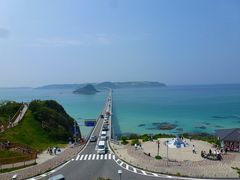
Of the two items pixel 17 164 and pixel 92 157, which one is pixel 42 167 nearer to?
pixel 17 164

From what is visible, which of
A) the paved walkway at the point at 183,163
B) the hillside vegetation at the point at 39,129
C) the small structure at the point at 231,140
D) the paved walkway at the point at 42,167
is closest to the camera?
the paved walkway at the point at 183,163

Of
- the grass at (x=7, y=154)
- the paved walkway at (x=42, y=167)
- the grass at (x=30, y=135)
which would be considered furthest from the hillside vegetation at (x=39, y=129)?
the grass at (x=7, y=154)

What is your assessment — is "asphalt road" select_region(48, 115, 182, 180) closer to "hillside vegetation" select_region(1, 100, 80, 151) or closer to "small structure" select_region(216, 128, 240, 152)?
"hillside vegetation" select_region(1, 100, 80, 151)

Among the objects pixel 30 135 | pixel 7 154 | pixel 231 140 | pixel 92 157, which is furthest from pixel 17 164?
pixel 231 140

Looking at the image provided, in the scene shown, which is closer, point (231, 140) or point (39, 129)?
point (231, 140)

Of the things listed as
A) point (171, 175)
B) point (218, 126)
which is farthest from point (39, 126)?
point (218, 126)

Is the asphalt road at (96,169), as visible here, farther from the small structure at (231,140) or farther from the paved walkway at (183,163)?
the small structure at (231,140)
